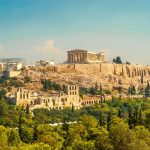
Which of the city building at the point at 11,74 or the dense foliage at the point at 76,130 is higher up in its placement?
the city building at the point at 11,74

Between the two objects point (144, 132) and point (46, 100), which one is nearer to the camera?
point (144, 132)

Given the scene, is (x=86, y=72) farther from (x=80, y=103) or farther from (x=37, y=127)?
(x=37, y=127)

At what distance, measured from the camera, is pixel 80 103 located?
60.6 m

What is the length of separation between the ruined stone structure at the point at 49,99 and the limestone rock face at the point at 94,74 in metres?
7.81

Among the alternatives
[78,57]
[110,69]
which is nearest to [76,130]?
[110,69]

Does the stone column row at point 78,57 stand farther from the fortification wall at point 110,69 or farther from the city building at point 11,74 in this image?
the city building at point 11,74

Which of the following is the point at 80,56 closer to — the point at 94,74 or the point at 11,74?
the point at 94,74

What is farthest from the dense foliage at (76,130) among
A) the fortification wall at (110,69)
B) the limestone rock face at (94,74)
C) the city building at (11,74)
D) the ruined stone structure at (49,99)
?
the fortification wall at (110,69)

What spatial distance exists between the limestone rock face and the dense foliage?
13.2m

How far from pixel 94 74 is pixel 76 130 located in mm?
47130

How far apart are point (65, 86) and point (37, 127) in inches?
1216

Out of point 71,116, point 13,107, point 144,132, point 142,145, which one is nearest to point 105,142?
point 142,145

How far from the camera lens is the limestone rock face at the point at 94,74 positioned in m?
70.9

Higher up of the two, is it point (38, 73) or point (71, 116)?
point (38, 73)
